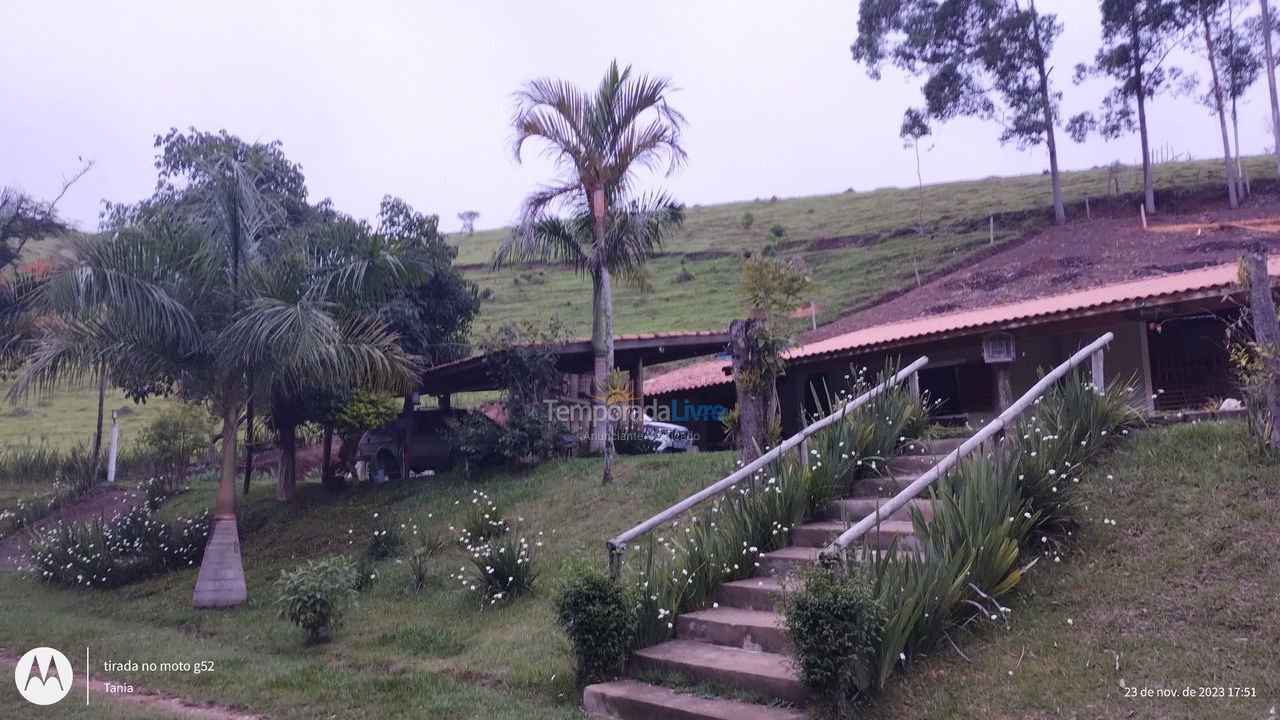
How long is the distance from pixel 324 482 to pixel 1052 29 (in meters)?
33.5

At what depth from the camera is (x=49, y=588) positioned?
584 inches

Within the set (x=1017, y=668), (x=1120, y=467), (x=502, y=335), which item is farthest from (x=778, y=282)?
(x=502, y=335)

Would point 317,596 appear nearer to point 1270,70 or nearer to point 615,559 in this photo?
point 615,559

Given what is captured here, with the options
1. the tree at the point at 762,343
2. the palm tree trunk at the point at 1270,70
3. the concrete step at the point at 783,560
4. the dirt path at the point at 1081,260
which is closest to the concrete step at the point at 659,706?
the concrete step at the point at 783,560

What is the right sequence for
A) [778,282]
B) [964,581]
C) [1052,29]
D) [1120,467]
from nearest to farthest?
[964,581]
[1120,467]
[778,282]
[1052,29]

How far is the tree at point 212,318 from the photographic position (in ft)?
39.7

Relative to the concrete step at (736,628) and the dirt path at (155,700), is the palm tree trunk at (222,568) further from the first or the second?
the concrete step at (736,628)

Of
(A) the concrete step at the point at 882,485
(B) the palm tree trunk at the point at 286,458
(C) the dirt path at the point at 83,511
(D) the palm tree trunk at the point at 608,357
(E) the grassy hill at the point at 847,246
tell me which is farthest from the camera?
(E) the grassy hill at the point at 847,246

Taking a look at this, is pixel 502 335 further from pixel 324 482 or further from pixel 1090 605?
pixel 1090 605

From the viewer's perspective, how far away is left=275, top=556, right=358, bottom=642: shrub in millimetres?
9625

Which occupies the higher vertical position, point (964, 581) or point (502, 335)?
point (502, 335)

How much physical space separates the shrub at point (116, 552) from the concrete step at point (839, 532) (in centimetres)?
1121

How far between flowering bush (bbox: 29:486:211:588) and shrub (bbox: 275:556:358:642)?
20.4 feet

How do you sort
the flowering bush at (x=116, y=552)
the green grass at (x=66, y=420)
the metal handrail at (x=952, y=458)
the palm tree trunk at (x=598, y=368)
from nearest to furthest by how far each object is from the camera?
the metal handrail at (x=952, y=458) → the flowering bush at (x=116, y=552) → the palm tree trunk at (x=598, y=368) → the green grass at (x=66, y=420)
